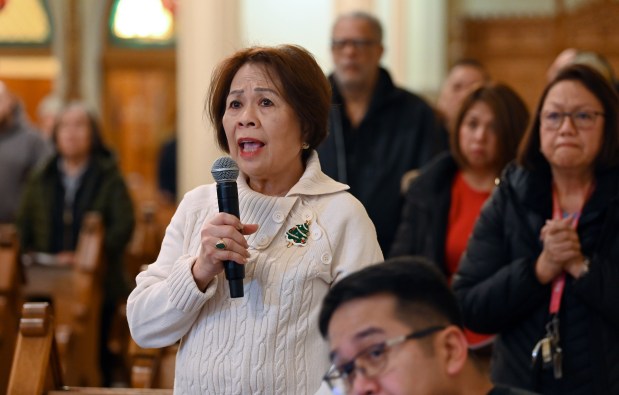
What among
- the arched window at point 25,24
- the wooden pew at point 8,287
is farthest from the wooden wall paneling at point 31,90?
the wooden pew at point 8,287

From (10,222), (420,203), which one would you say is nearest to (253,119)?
(420,203)

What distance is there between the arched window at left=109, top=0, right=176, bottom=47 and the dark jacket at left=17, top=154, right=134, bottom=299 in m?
9.75

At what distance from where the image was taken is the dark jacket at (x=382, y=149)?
214 inches

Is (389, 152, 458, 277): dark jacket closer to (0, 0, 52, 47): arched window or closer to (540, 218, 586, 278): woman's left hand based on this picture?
(540, 218, 586, 278): woman's left hand

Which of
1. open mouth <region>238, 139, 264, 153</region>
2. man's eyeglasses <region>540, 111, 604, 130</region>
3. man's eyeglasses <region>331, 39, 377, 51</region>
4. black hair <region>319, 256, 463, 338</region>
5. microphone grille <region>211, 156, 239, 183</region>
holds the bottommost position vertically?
black hair <region>319, 256, 463, 338</region>

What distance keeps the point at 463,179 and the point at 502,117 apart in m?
0.29

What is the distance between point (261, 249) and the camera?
2.74 meters

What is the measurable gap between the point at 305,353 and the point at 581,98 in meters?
1.49

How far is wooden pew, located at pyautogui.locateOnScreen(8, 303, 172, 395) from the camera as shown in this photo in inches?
131

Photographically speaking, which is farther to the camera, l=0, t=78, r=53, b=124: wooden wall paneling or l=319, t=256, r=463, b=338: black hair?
l=0, t=78, r=53, b=124: wooden wall paneling

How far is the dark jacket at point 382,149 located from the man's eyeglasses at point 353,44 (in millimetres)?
170

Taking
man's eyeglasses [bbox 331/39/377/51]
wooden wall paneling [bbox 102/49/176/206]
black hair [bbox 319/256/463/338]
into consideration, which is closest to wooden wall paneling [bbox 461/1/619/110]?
wooden wall paneling [bbox 102/49/176/206]

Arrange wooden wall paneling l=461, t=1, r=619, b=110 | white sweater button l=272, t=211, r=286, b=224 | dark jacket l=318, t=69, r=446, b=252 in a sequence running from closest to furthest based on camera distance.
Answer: white sweater button l=272, t=211, r=286, b=224 → dark jacket l=318, t=69, r=446, b=252 → wooden wall paneling l=461, t=1, r=619, b=110

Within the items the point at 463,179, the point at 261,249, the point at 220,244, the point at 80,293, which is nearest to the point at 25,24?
the point at 80,293
